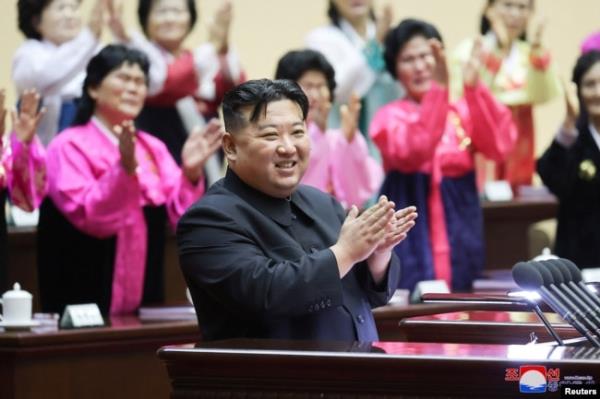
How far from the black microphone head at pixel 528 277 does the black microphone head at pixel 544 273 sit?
0.01m

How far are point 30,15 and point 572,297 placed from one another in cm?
307

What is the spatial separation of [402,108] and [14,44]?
178 cm

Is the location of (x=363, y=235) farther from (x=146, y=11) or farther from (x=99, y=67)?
(x=146, y=11)

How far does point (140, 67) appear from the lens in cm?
461

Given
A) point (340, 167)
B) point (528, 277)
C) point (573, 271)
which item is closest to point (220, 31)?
point (340, 167)

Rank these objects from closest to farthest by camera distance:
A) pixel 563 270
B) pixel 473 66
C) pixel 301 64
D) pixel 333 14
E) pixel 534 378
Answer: pixel 534 378 < pixel 563 270 < pixel 301 64 < pixel 473 66 < pixel 333 14

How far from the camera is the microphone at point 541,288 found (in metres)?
2.28

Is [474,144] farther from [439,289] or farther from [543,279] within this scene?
[543,279]

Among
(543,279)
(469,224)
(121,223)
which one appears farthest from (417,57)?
(543,279)

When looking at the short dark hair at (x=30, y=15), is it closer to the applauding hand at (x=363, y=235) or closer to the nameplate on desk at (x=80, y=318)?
the nameplate on desk at (x=80, y=318)

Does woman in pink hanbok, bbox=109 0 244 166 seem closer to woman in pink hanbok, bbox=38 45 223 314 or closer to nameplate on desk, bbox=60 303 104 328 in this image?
woman in pink hanbok, bbox=38 45 223 314

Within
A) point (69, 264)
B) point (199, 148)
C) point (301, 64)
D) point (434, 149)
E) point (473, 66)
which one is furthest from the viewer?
point (473, 66)

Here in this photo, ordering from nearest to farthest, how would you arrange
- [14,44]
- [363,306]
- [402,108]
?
1. [363,306]
2. [402,108]
3. [14,44]

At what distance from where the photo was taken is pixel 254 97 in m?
2.64
